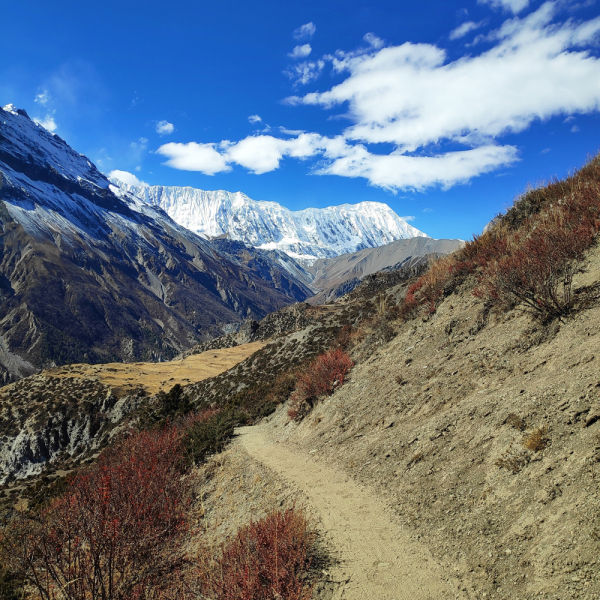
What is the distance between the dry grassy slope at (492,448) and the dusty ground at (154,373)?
59.1m

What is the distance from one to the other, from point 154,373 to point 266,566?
82.5m

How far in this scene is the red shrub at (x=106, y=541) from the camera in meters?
5.83

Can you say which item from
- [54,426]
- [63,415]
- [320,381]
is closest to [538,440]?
[320,381]

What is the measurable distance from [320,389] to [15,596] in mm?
12082

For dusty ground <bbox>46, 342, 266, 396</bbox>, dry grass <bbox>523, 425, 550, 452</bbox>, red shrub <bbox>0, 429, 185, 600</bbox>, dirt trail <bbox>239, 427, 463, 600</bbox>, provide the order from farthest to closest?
dusty ground <bbox>46, 342, 266, 396</bbox>, dry grass <bbox>523, 425, 550, 452</bbox>, red shrub <bbox>0, 429, 185, 600</bbox>, dirt trail <bbox>239, 427, 463, 600</bbox>

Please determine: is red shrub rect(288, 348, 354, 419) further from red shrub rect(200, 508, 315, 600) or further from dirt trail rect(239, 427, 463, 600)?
red shrub rect(200, 508, 315, 600)

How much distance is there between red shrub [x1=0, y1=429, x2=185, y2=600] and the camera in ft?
19.1

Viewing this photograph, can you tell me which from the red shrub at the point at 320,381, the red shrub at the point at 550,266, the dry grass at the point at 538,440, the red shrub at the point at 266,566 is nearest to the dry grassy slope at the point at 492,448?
the dry grass at the point at 538,440

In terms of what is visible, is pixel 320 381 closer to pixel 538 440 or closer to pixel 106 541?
pixel 538 440

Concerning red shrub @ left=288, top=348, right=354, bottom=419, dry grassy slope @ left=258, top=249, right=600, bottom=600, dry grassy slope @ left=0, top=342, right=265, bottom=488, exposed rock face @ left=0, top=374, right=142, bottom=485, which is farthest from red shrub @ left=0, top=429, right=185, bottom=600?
exposed rock face @ left=0, top=374, right=142, bottom=485

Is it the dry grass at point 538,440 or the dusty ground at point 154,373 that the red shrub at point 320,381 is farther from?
the dusty ground at point 154,373

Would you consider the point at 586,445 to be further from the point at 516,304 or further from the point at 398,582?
the point at 516,304

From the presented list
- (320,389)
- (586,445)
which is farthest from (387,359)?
(586,445)

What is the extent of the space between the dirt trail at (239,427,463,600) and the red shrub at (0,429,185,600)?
11.5 feet
